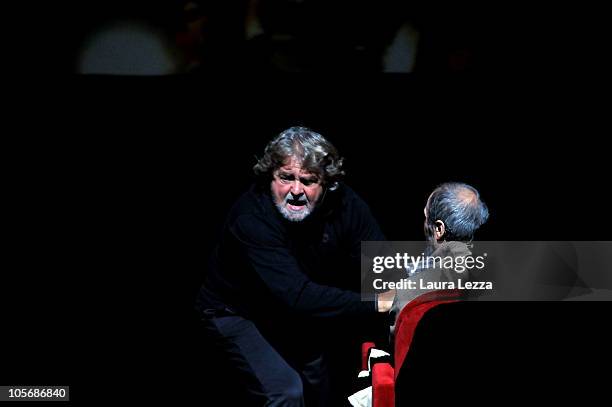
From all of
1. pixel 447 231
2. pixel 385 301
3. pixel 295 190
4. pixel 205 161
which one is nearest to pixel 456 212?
pixel 447 231

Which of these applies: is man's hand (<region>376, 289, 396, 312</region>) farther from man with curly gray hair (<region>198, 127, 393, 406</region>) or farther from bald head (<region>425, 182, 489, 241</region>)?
bald head (<region>425, 182, 489, 241</region>)

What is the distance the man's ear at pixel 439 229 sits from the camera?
242cm

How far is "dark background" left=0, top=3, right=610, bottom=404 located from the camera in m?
3.45

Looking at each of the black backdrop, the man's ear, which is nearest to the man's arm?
the man's ear

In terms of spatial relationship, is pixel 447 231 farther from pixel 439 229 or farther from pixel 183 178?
pixel 183 178

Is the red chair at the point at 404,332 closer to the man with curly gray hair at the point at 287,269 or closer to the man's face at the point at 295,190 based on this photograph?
the man with curly gray hair at the point at 287,269

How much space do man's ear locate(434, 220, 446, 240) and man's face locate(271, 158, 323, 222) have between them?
21.3 inches

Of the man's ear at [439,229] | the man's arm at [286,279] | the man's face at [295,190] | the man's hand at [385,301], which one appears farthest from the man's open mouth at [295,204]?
the man's ear at [439,229]

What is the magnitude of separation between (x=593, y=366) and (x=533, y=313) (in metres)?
0.24

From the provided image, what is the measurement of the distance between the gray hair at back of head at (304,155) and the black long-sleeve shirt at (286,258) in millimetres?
119

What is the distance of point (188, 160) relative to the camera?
3641 millimetres

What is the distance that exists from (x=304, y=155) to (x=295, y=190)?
14 cm

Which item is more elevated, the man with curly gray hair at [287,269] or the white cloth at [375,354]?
the man with curly gray hair at [287,269]

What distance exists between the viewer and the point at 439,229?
2438 millimetres
